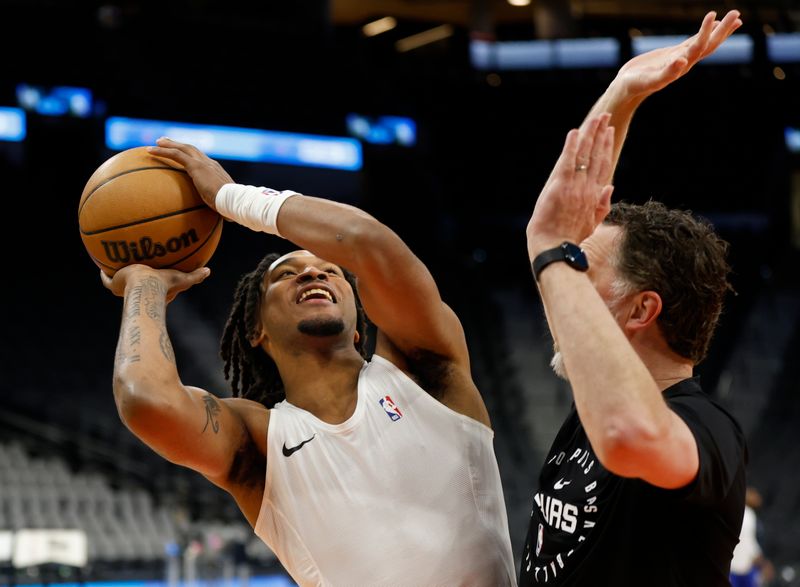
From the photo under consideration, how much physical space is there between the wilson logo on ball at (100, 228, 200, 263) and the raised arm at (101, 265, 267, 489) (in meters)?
0.04

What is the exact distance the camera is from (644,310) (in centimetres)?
234

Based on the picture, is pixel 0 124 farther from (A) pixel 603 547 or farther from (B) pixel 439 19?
(A) pixel 603 547

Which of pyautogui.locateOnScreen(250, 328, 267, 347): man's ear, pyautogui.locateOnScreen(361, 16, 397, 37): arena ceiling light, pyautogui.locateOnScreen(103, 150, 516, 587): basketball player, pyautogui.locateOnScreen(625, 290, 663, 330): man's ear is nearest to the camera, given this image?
pyautogui.locateOnScreen(625, 290, 663, 330): man's ear

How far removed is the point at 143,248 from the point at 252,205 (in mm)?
421

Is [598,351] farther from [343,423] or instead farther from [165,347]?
[165,347]

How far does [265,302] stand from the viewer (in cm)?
341

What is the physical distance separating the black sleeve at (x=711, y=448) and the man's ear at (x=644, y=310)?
0.18 meters

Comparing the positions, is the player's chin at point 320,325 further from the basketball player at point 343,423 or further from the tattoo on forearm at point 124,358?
the tattoo on forearm at point 124,358

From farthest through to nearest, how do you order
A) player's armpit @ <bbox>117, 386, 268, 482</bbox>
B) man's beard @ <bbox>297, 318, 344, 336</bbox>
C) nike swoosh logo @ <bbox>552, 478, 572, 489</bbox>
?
man's beard @ <bbox>297, 318, 344, 336</bbox>, player's armpit @ <bbox>117, 386, 268, 482</bbox>, nike swoosh logo @ <bbox>552, 478, 572, 489</bbox>

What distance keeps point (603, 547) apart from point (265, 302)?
1.51m

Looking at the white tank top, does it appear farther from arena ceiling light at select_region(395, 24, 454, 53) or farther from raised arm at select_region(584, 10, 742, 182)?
arena ceiling light at select_region(395, 24, 454, 53)

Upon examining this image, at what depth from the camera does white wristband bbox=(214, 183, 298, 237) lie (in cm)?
294

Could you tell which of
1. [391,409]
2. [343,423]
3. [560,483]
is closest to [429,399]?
[391,409]

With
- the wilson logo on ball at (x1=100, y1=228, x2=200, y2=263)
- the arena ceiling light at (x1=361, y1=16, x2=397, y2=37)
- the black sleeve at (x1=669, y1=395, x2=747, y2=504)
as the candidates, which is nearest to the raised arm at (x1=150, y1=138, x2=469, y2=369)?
the wilson logo on ball at (x1=100, y1=228, x2=200, y2=263)
